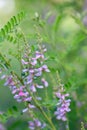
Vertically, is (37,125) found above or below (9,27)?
below

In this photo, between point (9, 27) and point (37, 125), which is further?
point (37, 125)

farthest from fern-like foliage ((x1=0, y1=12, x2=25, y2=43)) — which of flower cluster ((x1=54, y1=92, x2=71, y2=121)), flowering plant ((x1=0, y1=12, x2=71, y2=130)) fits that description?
flower cluster ((x1=54, y1=92, x2=71, y2=121))

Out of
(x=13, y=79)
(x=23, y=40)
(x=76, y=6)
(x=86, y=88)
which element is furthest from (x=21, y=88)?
(x=76, y=6)

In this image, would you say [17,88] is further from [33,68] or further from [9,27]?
[9,27]

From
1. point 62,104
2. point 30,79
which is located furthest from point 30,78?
point 62,104

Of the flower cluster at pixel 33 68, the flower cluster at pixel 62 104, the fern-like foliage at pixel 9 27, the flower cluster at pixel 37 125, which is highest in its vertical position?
the fern-like foliage at pixel 9 27

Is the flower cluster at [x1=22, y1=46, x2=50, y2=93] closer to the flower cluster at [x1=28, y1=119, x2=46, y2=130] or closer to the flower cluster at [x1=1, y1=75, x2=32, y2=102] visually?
the flower cluster at [x1=1, y1=75, x2=32, y2=102]

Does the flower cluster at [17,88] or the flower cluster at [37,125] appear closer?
the flower cluster at [17,88]

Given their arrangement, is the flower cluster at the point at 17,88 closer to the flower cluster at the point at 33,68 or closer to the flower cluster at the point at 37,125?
the flower cluster at the point at 33,68

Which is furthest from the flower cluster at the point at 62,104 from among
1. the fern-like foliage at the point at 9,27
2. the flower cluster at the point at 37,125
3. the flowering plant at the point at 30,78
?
the fern-like foliage at the point at 9,27

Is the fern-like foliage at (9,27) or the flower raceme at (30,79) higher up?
the fern-like foliage at (9,27)

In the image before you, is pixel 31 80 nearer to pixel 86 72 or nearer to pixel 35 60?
pixel 35 60
